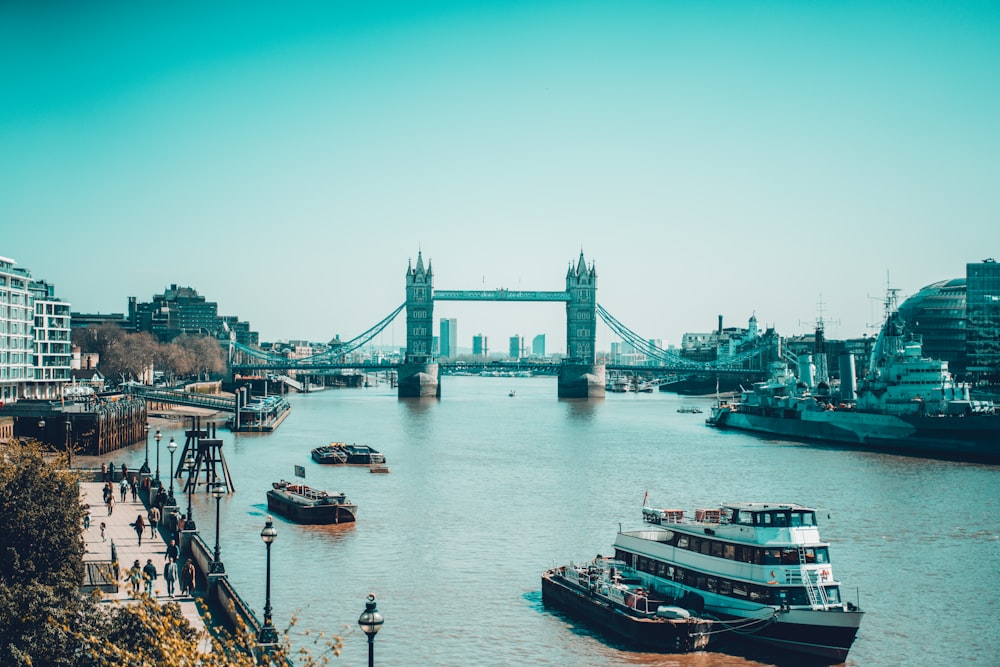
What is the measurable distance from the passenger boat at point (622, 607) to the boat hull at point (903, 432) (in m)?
48.1

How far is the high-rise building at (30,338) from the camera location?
87.6 meters

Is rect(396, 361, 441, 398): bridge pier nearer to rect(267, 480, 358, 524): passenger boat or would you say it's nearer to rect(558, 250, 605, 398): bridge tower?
rect(558, 250, 605, 398): bridge tower

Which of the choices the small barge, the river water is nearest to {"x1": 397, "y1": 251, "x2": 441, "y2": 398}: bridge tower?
the small barge

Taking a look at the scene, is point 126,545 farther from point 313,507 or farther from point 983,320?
point 983,320

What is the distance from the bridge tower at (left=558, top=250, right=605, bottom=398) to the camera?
554ft

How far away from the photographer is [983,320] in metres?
117

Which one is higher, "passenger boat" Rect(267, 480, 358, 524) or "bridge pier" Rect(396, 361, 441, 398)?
"bridge pier" Rect(396, 361, 441, 398)

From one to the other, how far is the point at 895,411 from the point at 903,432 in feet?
10.6

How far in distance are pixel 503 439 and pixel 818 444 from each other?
78.2 ft

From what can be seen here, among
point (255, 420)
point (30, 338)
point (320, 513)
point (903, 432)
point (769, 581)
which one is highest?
point (30, 338)

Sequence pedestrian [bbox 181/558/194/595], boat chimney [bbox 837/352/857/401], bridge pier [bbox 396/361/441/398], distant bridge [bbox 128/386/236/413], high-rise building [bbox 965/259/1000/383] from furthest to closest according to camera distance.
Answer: bridge pier [bbox 396/361/441/398] < high-rise building [bbox 965/259/1000/383] < distant bridge [bbox 128/386/236/413] < boat chimney [bbox 837/352/857/401] < pedestrian [bbox 181/558/194/595]

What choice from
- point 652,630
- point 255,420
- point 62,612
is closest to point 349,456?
point 255,420

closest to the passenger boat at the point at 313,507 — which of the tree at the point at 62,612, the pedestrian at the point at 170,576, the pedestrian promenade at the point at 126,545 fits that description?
the pedestrian promenade at the point at 126,545

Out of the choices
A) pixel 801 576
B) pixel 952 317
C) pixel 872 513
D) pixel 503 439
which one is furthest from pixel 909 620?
pixel 952 317
